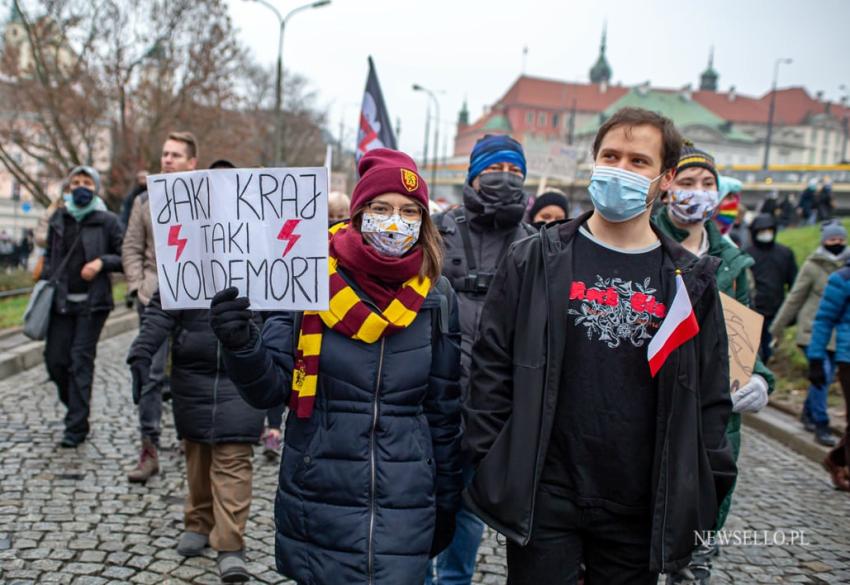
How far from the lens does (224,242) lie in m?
2.79

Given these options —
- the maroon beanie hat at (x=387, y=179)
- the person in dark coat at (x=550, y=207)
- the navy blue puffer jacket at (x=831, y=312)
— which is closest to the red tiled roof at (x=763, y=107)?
the navy blue puffer jacket at (x=831, y=312)

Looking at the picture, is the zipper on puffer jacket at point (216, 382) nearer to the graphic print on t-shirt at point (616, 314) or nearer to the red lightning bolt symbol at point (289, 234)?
the red lightning bolt symbol at point (289, 234)

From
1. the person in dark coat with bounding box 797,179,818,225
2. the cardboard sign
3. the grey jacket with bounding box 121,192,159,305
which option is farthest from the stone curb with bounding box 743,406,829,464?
the person in dark coat with bounding box 797,179,818,225

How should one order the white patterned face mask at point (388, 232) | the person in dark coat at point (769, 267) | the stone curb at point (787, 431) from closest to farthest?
the white patterned face mask at point (388, 232) → the stone curb at point (787, 431) → the person in dark coat at point (769, 267)

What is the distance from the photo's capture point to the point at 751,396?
11.0 feet

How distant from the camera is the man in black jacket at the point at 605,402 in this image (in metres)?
2.38

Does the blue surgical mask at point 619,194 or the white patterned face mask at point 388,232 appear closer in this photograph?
the blue surgical mask at point 619,194

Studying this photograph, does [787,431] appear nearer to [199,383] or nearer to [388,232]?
[199,383]

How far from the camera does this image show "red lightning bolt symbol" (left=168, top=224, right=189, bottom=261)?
2.89m

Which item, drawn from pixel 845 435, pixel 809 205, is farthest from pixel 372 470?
pixel 809 205

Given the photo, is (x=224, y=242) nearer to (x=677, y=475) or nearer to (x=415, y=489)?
(x=415, y=489)

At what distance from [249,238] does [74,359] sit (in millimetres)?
3999

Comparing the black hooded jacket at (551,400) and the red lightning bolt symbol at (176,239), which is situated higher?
the red lightning bolt symbol at (176,239)

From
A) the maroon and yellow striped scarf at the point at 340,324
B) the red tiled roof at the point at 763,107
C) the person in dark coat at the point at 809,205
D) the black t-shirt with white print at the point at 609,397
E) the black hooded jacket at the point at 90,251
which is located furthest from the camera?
the red tiled roof at the point at 763,107
